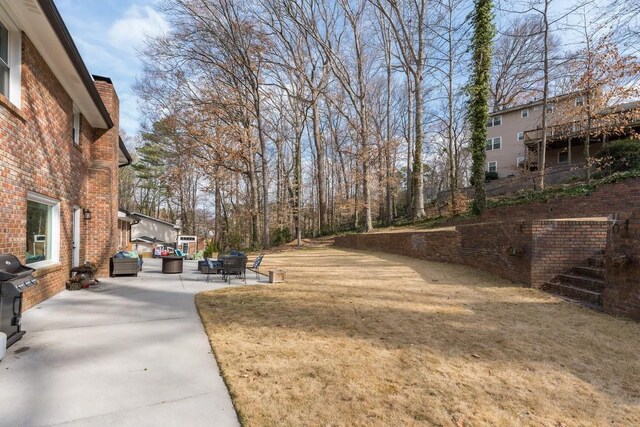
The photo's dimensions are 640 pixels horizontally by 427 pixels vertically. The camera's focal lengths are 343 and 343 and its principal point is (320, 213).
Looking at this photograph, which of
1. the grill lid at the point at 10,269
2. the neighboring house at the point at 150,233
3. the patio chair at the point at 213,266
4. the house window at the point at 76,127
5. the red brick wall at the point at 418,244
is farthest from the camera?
the neighboring house at the point at 150,233

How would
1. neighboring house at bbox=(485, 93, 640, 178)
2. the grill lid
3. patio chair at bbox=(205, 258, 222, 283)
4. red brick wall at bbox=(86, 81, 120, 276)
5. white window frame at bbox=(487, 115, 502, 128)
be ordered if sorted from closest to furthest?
the grill lid, red brick wall at bbox=(86, 81, 120, 276), patio chair at bbox=(205, 258, 222, 283), neighboring house at bbox=(485, 93, 640, 178), white window frame at bbox=(487, 115, 502, 128)

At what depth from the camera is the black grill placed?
3.61 metres

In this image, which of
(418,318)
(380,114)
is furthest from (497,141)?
(418,318)

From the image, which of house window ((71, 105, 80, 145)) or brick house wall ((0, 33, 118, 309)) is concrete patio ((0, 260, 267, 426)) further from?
house window ((71, 105, 80, 145))

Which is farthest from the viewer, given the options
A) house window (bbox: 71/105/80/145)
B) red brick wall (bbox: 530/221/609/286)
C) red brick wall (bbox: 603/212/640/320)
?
house window (bbox: 71/105/80/145)

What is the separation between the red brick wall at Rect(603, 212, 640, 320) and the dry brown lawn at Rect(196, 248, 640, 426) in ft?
0.94

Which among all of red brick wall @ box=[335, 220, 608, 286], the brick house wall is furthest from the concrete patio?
red brick wall @ box=[335, 220, 608, 286]

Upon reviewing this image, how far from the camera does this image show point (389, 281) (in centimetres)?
832

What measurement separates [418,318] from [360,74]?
59.5 ft

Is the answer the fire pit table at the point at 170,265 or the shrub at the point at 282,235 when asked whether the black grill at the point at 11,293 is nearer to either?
the fire pit table at the point at 170,265

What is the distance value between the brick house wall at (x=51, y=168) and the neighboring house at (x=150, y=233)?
16.6 metres

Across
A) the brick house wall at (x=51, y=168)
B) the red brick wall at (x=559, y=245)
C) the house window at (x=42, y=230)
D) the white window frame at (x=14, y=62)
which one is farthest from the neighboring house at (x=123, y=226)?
the red brick wall at (x=559, y=245)

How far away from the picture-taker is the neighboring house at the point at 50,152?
16.1 ft

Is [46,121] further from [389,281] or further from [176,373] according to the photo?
[389,281]
